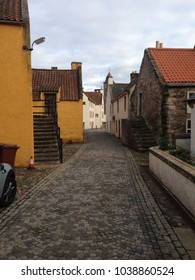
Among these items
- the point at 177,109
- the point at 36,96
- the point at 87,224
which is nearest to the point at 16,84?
the point at 87,224

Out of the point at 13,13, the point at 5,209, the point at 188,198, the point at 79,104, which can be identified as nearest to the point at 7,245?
the point at 5,209

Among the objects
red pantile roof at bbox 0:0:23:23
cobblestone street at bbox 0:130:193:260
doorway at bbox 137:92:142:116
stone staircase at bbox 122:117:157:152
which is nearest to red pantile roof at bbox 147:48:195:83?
doorway at bbox 137:92:142:116

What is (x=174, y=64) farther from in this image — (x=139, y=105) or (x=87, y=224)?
(x=87, y=224)

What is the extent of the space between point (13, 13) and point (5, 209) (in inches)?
379

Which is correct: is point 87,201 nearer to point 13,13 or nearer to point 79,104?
point 13,13

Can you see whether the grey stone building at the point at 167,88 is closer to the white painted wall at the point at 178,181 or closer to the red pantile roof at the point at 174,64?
the red pantile roof at the point at 174,64

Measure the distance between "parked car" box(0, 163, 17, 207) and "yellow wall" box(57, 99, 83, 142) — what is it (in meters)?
18.8

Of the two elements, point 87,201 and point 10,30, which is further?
point 10,30

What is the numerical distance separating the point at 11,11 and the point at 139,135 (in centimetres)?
1105

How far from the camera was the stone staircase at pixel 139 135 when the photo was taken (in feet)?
59.1

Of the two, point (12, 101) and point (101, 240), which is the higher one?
point (12, 101)

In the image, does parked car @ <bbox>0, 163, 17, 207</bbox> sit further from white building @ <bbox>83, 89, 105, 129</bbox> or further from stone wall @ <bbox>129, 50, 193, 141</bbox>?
white building @ <bbox>83, 89, 105, 129</bbox>

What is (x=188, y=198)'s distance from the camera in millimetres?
6188

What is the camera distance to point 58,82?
2678 cm
